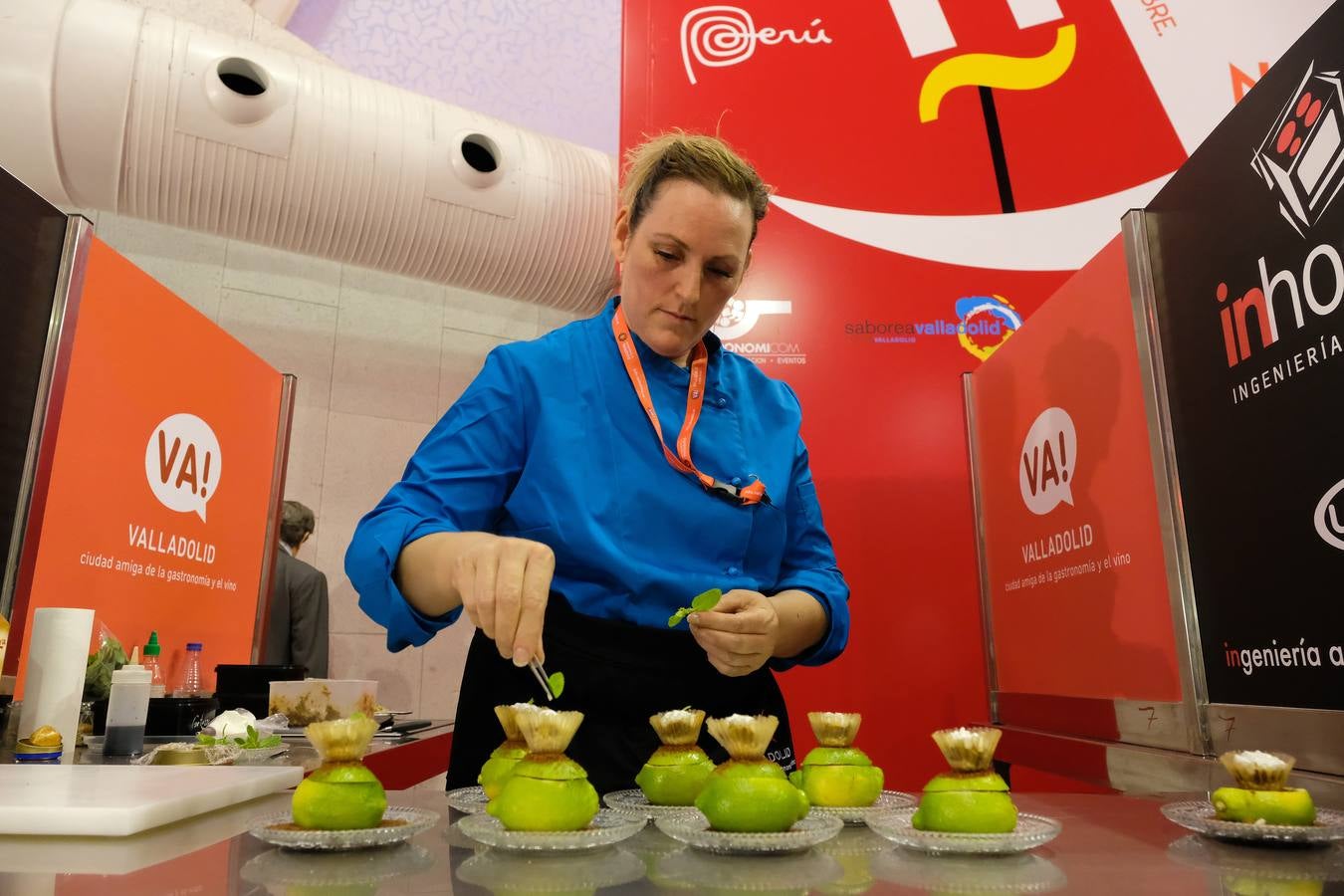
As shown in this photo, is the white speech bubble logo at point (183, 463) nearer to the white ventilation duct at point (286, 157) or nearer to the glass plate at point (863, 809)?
the white ventilation duct at point (286, 157)

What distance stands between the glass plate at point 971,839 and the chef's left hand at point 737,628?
0.35m

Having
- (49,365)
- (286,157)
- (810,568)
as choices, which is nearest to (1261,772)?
(810,568)

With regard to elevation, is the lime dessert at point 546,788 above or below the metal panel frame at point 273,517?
below

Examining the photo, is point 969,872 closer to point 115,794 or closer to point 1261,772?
point 1261,772

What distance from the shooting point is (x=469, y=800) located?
856mm

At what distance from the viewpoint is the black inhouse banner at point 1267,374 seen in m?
1.22

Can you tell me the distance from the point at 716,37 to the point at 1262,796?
2720mm

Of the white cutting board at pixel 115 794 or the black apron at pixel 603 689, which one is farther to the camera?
the black apron at pixel 603 689

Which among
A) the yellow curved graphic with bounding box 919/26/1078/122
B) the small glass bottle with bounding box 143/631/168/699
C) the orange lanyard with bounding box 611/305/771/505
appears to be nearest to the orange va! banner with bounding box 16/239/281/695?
the small glass bottle with bounding box 143/631/168/699

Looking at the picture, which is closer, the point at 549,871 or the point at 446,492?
the point at 549,871

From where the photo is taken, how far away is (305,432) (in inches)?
200

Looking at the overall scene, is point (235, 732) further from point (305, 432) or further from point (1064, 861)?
point (305, 432)

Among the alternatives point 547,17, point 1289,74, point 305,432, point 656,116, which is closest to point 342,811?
point 1289,74

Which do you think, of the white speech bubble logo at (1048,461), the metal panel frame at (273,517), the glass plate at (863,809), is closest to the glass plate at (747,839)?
the glass plate at (863,809)
